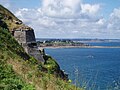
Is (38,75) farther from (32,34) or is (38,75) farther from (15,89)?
(32,34)

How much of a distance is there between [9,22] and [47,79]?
58.3ft

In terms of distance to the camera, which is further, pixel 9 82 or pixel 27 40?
pixel 27 40

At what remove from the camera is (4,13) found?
27.9 m

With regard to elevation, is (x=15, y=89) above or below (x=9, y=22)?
below

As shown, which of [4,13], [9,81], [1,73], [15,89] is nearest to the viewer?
[15,89]

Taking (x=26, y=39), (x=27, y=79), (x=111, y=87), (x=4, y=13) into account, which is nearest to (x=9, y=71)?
(x=27, y=79)

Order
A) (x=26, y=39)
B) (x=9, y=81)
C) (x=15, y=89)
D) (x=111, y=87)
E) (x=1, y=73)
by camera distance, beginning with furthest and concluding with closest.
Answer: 1. (x=26, y=39)
2. (x=1, y=73)
3. (x=9, y=81)
4. (x=15, y=89)
5. (x=111, y=87)

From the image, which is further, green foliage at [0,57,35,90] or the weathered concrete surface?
the weathered concrete surface

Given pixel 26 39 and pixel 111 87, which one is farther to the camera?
pixel 26 39

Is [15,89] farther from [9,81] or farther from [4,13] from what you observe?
[4,13]

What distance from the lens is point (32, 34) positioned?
88.8 ft

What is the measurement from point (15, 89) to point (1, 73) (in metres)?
1.43

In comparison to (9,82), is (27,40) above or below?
above

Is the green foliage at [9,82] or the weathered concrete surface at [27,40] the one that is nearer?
the green foliage at [9,82]
